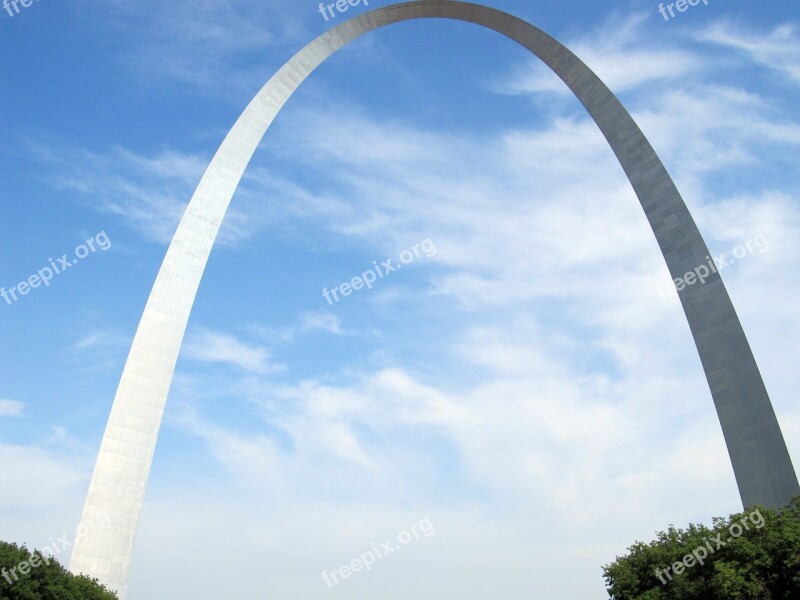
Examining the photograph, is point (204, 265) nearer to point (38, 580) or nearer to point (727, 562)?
point (38, 580)

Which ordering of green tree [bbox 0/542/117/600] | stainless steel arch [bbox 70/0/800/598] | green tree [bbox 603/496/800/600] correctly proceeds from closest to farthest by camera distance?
green tree [bbox 603/496/800/600], stainless steel arch [bbox 70/0/800/598], green tree [bbox 0/542/117/600]

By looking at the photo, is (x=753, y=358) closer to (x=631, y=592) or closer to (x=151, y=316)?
(x=631, y=592)

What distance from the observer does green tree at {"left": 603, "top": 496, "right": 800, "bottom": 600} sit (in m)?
24.2

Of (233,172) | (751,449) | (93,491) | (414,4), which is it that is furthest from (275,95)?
(751,449)

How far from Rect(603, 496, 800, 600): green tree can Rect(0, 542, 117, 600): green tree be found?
793 inches

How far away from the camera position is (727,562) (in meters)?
25.5

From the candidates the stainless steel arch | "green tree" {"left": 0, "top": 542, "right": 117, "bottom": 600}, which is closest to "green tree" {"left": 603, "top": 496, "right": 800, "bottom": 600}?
the stainless steel arch

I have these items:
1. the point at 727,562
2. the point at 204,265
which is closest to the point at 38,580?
the point at 204,265

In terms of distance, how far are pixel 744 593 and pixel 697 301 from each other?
32.6ft

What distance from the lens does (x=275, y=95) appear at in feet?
120

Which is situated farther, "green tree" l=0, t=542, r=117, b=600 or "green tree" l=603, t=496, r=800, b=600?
"green tree" l=0, t=542, r=117, b=600

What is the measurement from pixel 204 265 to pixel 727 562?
2361cm

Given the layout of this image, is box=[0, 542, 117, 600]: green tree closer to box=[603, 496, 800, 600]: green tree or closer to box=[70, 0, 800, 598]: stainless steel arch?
box=[70, 0, 800, 598]: stainless steel arch

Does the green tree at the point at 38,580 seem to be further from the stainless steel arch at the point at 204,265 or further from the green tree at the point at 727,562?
the green tree at the point at 727,562
